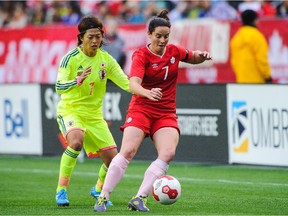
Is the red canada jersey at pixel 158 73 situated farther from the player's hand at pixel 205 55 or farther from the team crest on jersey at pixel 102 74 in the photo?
the team crest on jersey at pixel 102 74

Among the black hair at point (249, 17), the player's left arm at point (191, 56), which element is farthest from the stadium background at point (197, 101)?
the player's left arm at point (191, 56)

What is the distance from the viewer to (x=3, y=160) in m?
18.6

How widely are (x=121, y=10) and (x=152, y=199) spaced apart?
13974 mm

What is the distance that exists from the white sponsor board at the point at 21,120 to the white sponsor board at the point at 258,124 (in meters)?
4.10

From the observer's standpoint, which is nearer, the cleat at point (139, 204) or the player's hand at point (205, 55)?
the cleat at point (139, 204)

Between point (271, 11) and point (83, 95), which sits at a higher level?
point (271, 11)

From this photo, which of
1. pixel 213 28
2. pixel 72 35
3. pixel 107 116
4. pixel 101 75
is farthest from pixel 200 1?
pixel 101 75

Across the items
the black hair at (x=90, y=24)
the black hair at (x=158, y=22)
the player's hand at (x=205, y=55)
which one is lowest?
the player's hand at (x=205, y=55)

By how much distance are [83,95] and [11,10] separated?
682 inches

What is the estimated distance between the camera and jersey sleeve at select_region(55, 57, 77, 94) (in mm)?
11461

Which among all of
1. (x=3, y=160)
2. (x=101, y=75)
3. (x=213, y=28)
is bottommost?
(x=3, y=160)

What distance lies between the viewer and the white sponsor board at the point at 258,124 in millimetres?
15422

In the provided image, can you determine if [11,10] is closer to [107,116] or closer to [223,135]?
[107,116]

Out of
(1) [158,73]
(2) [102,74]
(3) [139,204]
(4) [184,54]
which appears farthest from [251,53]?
(3) [139,204]
